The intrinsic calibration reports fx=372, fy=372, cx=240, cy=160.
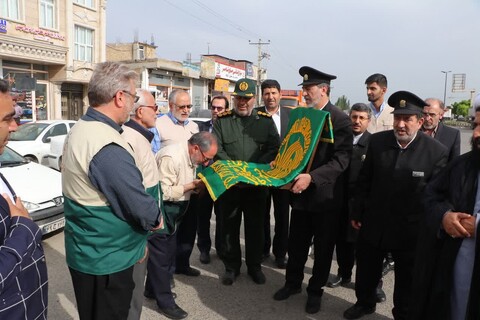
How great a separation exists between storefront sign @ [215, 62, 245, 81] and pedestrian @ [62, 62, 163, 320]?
114 feet

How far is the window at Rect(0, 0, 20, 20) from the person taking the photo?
1697 centimetres

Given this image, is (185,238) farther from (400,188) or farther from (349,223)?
(400,188)

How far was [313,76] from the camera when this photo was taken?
342 cm

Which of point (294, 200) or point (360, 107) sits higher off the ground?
point (360, 107)

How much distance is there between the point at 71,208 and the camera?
2.02 meters

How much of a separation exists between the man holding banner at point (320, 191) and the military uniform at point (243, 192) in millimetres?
488

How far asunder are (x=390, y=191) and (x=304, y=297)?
1419 mm

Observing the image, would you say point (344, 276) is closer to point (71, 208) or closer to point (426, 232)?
point (426, 232)

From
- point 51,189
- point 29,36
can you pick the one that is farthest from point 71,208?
point 29,36

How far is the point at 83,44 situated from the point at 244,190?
21278mm

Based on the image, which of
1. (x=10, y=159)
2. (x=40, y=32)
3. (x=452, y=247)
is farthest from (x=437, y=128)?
(x=40, y=32)

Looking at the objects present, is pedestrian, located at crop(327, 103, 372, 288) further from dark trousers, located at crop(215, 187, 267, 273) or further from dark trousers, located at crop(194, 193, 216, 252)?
dark trousers, located at crop(194, 193, 216, 252)

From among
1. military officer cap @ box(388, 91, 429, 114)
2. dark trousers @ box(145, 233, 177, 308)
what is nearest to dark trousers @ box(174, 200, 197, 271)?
dark trousers @ box(145, 233, 177, 308)

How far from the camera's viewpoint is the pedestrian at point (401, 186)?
287cm
